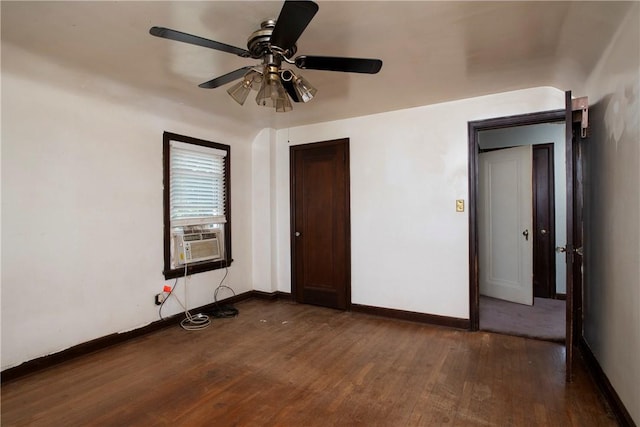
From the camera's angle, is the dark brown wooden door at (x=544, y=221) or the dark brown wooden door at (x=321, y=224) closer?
the dark brown wooden door at (x=321, y=224)

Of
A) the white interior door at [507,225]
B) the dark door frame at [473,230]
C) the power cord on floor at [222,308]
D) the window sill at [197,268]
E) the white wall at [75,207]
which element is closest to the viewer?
the white wall at [75,207]

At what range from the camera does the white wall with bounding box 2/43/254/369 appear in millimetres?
2449

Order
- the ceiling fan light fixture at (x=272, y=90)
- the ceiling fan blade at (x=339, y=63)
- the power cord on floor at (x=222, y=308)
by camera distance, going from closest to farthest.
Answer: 1. the ceiling fan blade at (x=339, y=63)
2. the ceiling fan light fixture at (x=272, y=90)
3. the power cord on floor at (x=222, y=308)

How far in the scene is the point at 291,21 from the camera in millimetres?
1476

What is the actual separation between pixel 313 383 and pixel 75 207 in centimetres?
245

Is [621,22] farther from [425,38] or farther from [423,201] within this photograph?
[423,201]

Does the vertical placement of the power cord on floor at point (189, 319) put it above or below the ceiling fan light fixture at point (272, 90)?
below

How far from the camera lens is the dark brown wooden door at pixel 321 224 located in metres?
4.05

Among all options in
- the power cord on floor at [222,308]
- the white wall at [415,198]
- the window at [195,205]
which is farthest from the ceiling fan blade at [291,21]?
the power cord on floor at [222,308]

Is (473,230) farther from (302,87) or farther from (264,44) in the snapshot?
(264,44)

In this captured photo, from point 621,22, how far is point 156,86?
11.0ft

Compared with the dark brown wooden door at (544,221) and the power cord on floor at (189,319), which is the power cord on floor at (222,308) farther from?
the dark brown wooden door at (544,221)

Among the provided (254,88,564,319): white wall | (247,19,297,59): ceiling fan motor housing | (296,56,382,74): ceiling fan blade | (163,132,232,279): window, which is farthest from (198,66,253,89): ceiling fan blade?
(254,88,564,319): white wall

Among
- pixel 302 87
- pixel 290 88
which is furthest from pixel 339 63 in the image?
pixel 290 88
